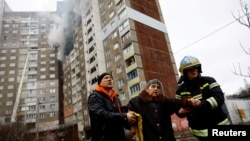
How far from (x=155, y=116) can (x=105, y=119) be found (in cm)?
73

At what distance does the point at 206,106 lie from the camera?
249 cm

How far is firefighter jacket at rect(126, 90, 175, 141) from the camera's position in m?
2.92

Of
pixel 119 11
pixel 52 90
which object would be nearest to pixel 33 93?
pixel 52 90

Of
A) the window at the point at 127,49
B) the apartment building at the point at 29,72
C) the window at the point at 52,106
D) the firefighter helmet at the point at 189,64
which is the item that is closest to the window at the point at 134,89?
the window at the point at 127,49

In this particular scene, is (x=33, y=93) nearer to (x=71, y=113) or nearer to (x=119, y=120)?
(x=71, y=113)

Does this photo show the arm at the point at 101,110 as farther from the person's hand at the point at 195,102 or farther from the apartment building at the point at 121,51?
the apartment building at the point at 121,51

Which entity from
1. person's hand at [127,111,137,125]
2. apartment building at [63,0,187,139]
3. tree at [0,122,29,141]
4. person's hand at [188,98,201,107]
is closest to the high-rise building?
apartment building at [63,0,187,139]

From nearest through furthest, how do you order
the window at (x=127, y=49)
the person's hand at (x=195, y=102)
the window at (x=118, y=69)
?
the person's hand at (x=195, y=102) → the window at (x=127, y=49) → the window at (x=118, y=69)

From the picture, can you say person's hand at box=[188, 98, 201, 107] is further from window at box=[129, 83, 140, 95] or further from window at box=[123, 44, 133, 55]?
window at box=[123, 44, 133, 55]

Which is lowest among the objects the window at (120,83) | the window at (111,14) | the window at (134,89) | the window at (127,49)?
the window at (134,89)

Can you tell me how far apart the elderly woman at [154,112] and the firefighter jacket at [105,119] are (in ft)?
1.08

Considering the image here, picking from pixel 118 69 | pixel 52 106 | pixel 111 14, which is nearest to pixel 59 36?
pixel 52 106

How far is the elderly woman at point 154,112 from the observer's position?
2926mm

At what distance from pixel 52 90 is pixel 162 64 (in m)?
39.2
